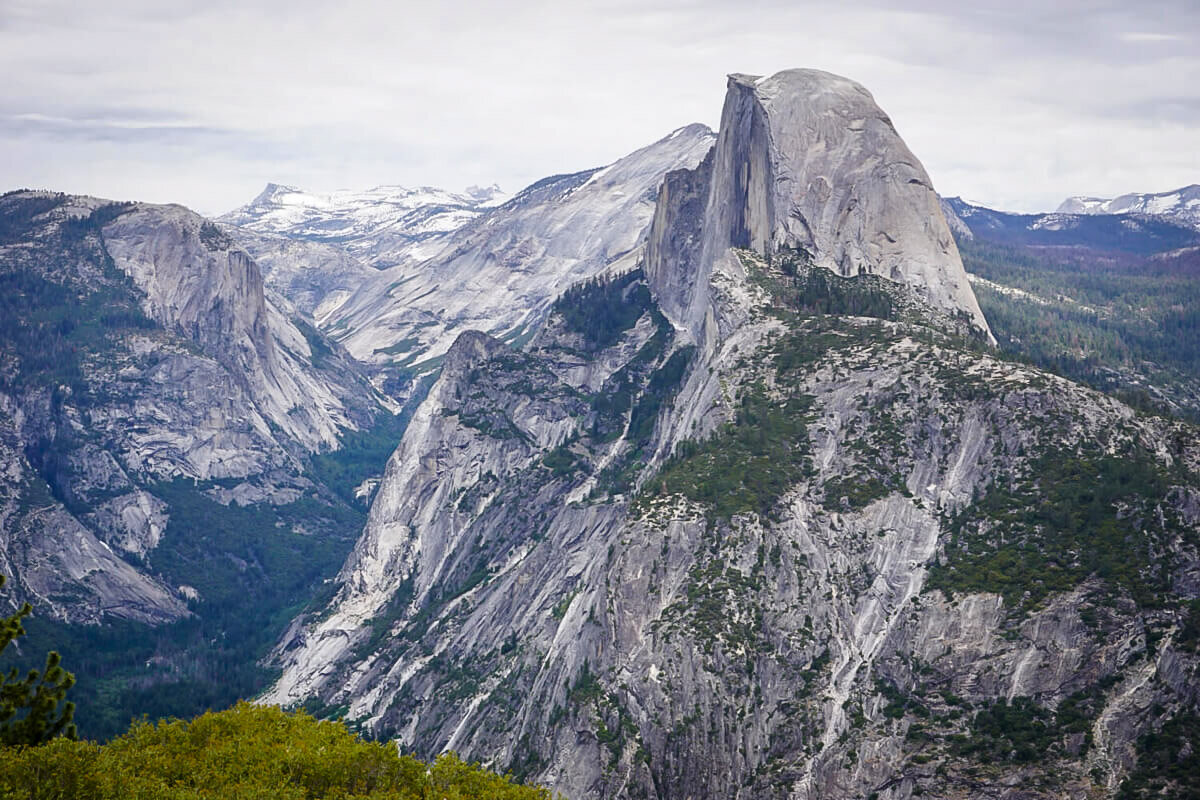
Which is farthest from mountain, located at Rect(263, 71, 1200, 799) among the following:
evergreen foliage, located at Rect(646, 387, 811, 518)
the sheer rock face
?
the sheer rock face

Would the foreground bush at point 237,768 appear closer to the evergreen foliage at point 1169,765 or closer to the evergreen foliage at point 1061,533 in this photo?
the evergreen foliage at point 1169,765

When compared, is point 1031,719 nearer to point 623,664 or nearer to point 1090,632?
point 1090,632

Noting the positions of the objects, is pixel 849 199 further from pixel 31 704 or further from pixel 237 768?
pixel 31 704

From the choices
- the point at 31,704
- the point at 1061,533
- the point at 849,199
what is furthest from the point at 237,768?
the point at 849,199

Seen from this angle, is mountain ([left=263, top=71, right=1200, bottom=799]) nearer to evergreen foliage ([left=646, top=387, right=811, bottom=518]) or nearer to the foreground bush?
evergreen foliage ([left=646, top=387, right=811, bottom=518])

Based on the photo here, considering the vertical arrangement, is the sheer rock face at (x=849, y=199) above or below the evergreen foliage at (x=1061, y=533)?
above

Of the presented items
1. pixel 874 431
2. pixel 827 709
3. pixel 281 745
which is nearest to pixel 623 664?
pixel 827 709

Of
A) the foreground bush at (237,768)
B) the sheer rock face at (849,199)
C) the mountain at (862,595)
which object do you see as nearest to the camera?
the foreground bush at (237,768)

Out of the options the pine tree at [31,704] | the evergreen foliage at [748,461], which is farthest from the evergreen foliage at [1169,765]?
the pine tree at [31,704]
